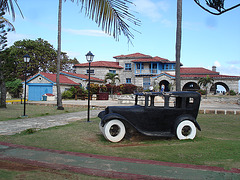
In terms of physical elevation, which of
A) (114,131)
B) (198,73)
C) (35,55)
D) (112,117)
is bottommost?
(114,131)

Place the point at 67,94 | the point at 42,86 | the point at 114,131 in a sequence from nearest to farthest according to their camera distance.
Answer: the point at 114,131
the point at 67,94
the point at 42,86

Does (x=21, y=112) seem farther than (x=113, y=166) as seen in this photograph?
Yes

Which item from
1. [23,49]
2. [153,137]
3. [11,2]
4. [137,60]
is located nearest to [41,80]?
[23,49]

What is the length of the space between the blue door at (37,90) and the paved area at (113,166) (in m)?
30.2

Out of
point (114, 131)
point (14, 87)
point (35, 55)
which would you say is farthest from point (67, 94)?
point (114, 131)

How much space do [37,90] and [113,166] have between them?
33091mm

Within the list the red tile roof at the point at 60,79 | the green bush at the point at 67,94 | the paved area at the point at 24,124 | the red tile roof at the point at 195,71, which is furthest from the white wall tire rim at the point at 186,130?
the red tile roof at the point at 195,71

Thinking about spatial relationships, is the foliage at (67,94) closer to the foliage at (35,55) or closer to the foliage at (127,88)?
the foliage at (127,88)

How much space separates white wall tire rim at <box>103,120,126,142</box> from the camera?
24.8 feet

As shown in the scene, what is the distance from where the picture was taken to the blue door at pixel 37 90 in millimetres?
35750

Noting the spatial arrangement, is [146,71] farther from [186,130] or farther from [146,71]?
[186,130]

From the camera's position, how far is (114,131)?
25.5 feet

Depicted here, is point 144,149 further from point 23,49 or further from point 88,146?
point 23,49

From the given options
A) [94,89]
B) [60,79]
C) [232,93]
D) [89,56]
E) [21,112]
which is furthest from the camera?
[232,93]
